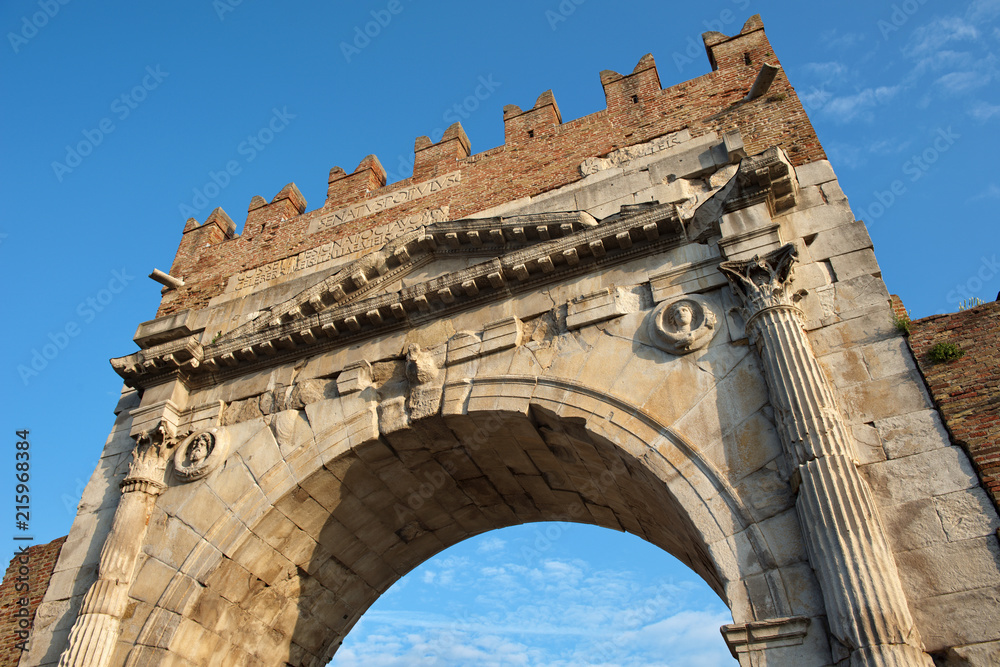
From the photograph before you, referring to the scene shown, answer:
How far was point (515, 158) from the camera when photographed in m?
10.6

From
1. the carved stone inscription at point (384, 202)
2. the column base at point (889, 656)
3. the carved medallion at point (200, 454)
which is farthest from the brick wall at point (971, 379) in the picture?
the carved medallion at point (200, 454)

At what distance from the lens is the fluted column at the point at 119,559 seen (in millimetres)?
7121

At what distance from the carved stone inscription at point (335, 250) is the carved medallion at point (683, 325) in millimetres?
4387

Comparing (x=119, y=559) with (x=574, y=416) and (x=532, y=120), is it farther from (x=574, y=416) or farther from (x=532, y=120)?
(x=532, y=120)

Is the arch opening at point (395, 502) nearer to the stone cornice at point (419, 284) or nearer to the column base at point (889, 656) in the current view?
the stone cornice at point (419, 284)

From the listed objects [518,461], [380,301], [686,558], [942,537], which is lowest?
[942,537]

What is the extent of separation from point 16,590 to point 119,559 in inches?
84.0

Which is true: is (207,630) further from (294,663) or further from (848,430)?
(848,430)

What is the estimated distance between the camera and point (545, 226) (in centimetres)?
817

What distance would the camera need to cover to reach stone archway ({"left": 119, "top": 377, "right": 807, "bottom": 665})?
680 centimetres

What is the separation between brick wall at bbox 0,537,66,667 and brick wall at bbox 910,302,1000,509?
30.4 feet

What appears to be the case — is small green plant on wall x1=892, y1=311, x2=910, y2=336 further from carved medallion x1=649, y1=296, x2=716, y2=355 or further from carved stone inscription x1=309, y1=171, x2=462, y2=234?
carved stone inscription x1=309, y1=171, x2=462, y2=234

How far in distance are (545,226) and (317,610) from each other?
5.30 meters

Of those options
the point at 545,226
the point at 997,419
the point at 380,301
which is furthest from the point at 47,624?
the point at 997,419
